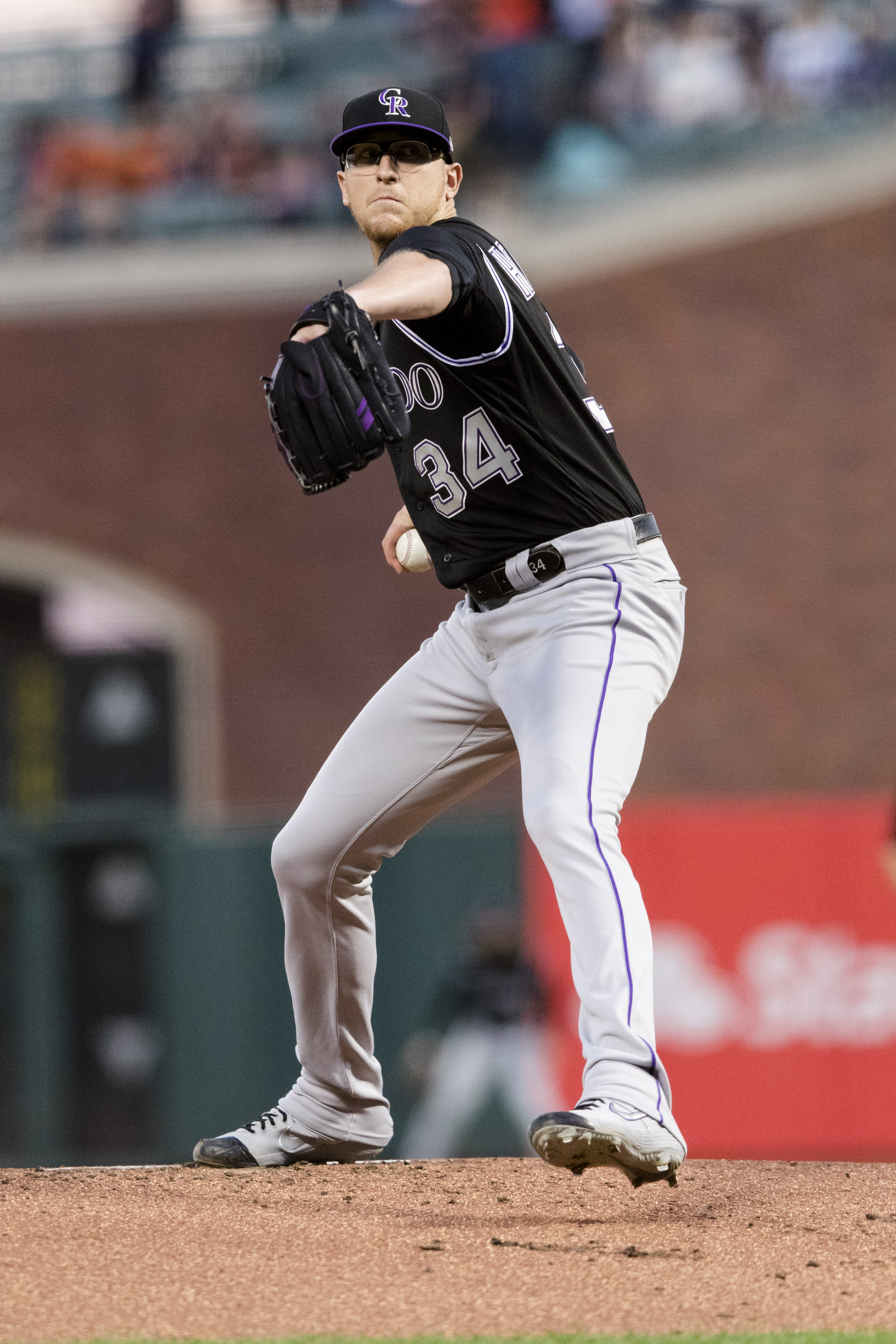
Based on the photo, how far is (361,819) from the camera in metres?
3.85

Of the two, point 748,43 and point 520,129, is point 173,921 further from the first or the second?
point 748,43

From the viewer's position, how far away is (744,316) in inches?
506

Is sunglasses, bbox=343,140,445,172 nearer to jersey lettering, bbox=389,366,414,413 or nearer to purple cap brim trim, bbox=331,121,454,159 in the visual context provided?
purple cap brim trim, bbox=331,121,454,159

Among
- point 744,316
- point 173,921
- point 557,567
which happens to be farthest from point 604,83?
point 557,567

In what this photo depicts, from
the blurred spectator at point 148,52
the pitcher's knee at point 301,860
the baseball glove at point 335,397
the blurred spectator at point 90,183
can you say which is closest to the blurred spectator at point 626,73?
the blurred spectator at point 90,183

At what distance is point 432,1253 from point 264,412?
10.3 meters

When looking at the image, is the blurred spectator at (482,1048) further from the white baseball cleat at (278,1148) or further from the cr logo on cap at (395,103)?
the cr logo on cap at (395,103)

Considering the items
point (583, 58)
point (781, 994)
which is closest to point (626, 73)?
point (583, 58)

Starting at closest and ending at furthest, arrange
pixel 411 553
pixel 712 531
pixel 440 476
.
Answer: pixel 440 476, pixel 411 553, pixel 712 531

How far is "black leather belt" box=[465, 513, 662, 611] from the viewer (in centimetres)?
360

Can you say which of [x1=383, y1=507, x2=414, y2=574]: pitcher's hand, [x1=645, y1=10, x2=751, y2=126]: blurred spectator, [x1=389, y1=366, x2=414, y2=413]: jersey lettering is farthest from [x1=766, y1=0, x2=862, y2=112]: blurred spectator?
[x1=389, y1=366, x2=414, y2=413]: jersey lettering

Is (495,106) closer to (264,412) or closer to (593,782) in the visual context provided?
(264,412)

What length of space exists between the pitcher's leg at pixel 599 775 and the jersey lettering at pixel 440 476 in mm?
248

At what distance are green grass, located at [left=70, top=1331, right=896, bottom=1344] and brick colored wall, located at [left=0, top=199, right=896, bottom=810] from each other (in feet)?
32.0
